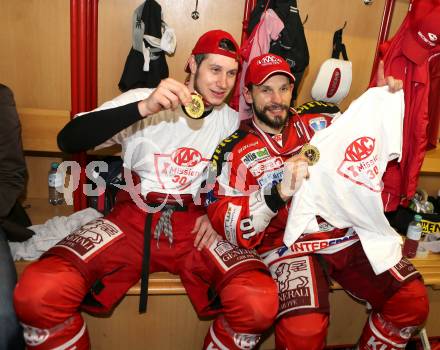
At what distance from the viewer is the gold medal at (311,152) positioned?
1560 millimetres

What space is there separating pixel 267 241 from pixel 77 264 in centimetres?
83

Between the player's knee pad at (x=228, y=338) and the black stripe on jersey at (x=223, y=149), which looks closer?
the player's knee pad at (x=228, y=338)

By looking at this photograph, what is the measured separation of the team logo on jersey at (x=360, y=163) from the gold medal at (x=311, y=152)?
0.11m

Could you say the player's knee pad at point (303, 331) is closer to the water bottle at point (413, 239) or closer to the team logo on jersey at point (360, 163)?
the team logo on jersey at point (360, 163)

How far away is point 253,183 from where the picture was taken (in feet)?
5.45

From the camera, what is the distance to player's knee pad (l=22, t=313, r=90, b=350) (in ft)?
4.27

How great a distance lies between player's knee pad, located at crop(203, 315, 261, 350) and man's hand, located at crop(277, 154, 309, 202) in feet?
1.76

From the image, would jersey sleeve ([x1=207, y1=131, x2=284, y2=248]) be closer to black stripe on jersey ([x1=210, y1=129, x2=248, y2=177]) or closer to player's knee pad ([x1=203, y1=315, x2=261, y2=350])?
black stripe on jersey ([x1=210, y1=129, x2=248, y2=177])

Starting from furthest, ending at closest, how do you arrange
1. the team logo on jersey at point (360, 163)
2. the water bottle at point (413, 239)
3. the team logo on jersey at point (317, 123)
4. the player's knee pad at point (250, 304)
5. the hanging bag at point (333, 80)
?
the hanging bag at point (333, 80)
the water bottle at point (413, 239)
the team logo on jersey at point (317, 123)
the team logo on jersey at point (360, 163)
the player's knee pad at point (250, 304)

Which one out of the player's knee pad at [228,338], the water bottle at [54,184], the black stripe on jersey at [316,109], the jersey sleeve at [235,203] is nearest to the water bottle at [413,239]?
the black stripe on jersey at [316,109]

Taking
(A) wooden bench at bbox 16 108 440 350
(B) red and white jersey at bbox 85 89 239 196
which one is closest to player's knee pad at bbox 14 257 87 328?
(A) wooden bench at bbox 16 108 440 350

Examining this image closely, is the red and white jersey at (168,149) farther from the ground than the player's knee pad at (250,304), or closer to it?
farther from the ground

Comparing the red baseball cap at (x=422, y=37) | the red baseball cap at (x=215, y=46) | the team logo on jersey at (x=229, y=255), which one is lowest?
the team logo on jersey at (x=229, y=255)

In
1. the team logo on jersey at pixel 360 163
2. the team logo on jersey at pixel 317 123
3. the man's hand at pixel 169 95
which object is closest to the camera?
the man's hand at pixel 169 95
